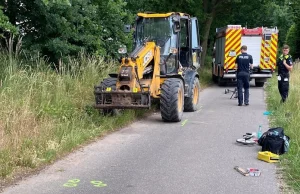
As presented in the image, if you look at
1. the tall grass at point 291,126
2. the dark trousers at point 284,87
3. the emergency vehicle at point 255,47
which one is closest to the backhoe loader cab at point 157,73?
the tall grass at point 291,126

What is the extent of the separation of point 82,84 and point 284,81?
6.02m

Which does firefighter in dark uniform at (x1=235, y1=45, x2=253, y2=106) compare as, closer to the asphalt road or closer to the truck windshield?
the truck windshield

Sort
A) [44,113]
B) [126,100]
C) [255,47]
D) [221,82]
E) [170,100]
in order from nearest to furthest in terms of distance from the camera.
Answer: [44,113] → [126,100] → [170,100] → [255,47] → [221,82]

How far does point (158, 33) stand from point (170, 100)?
2412mm

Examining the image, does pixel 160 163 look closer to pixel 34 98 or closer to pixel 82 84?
pixel 34 98

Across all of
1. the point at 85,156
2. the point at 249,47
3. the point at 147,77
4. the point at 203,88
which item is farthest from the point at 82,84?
the point at 249,47

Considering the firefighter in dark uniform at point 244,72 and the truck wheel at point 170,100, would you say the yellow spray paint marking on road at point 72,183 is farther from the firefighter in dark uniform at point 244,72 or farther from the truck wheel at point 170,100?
the firefighter in dark uniform at point 244,72

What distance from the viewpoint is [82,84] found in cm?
1167

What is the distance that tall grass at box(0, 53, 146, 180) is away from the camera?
6.93 meters

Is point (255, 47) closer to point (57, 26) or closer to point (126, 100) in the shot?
point (57, 26)

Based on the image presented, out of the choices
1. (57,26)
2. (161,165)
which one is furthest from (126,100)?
(57,26)

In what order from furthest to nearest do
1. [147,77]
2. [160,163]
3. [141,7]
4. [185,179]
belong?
[141,7]
[147,77]
[160,163]
[185,179]

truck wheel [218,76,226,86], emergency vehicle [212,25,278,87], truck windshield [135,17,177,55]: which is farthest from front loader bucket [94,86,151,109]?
truck wheel [218,76,226,86]

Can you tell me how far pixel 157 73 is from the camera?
36.0 ft
